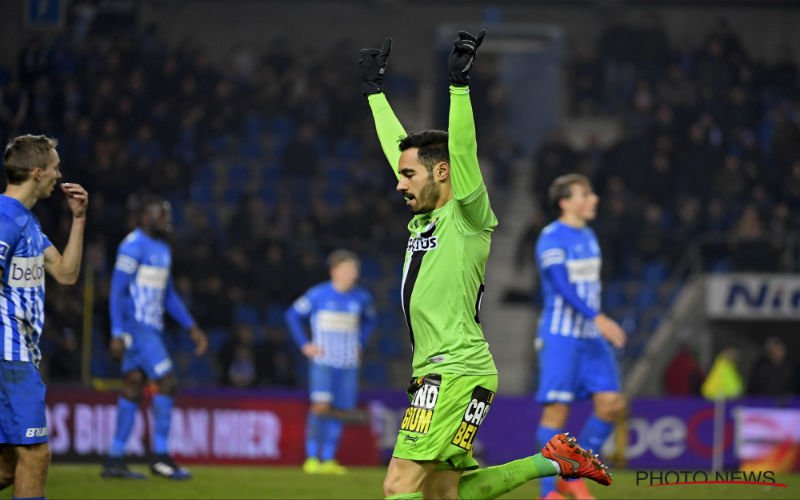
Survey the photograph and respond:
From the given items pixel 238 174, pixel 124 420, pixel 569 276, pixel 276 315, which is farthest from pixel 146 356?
pixel 238 174

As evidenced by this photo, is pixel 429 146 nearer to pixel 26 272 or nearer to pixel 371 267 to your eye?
pixel 26 272

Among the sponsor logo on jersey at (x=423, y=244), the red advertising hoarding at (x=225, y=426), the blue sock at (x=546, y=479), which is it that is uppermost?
the sponsor logo on jersey at (x=423, y=244)

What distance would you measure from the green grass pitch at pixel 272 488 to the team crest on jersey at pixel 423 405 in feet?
11.2

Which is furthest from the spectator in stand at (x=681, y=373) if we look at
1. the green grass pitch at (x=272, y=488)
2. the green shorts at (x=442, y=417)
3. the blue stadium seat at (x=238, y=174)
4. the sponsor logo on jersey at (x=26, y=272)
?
the sponsor logo on jersey at (x=26, y=272)

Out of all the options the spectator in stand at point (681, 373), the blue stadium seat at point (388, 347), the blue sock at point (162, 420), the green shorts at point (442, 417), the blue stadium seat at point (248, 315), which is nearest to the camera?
the green shorts at point (442, 417)

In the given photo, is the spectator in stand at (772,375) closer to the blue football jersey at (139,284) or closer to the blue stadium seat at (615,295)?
the blue stadium seat at (615,295)

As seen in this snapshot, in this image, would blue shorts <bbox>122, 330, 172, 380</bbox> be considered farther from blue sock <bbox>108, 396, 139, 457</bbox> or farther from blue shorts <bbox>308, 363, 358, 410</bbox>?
blue shorts <bbox>308, 363, 358, 410</bbox>

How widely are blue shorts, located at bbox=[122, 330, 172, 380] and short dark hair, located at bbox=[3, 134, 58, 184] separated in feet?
12.9

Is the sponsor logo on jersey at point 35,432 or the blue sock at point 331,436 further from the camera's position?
the blue sock at point 331,436

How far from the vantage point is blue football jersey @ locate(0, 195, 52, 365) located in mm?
5965

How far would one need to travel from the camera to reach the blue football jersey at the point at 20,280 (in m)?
5.96

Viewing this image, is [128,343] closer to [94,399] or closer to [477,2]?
[94,399]

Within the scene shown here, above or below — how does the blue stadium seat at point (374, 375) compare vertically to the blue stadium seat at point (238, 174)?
below

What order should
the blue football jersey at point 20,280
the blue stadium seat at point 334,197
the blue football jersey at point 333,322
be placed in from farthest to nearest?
1. the blue stadium seat at point 334,197
2. the blue football jersey at point 333,322
3. the blue football jersey at point 20,280
